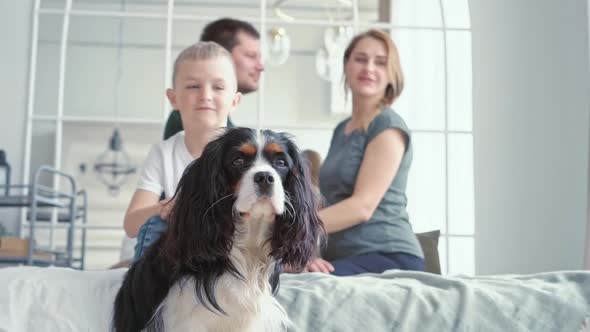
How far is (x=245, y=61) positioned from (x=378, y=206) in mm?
876

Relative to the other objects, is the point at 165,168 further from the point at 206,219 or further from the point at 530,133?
the point at 530,133

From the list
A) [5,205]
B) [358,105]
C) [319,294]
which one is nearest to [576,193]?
[358,105]

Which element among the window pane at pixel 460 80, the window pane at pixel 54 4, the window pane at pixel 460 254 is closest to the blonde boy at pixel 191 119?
the window pane at pixel 460 254

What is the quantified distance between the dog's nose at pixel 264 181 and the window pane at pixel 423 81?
13.1 ft

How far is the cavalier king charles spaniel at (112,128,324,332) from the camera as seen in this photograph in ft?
5.37

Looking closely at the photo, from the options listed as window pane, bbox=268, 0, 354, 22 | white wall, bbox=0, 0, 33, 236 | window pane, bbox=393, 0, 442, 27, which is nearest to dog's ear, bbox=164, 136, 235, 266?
white wall, bbox=0, 0, 33, 236

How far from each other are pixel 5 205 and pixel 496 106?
2.42 m

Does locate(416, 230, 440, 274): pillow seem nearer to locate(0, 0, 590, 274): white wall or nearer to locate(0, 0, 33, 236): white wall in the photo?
locate(0, 0, 590, 274): white wall

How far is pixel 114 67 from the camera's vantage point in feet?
29.2

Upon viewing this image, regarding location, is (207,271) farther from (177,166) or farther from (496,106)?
→ (496,106)

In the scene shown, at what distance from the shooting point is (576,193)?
10.8 feet

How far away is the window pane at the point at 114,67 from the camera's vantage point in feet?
28.8

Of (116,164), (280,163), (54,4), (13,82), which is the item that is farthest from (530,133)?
(54,4)

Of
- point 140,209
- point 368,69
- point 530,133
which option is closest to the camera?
point 140,209
